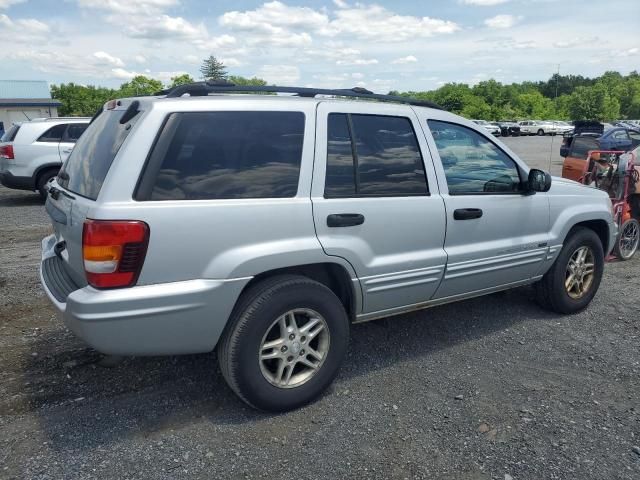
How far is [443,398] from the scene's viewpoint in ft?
11.4

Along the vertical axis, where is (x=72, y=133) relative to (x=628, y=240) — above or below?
above

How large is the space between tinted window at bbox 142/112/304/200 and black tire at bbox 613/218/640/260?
5306 mm

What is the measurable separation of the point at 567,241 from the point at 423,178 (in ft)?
5.98

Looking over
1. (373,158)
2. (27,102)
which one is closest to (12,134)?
(373,158)

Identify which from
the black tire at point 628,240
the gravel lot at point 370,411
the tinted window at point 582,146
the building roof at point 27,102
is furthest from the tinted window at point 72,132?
the building roof at point 27,102

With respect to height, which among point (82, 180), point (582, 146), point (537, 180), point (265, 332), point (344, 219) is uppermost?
point (82, 180)

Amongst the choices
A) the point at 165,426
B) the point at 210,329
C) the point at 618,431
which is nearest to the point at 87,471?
the point at 165,426

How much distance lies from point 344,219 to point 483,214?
1.28 metres

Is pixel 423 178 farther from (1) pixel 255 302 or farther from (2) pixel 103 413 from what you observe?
(2) pixel 103 413

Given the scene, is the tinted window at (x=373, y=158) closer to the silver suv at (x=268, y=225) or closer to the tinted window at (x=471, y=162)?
the silver suv at (x=268, y=225)

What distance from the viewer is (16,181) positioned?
11094 millimetres

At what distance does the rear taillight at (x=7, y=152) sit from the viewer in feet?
36.0

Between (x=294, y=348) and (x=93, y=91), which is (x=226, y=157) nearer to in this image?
(x=294, y=348)

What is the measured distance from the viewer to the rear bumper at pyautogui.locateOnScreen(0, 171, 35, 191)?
11039mm
